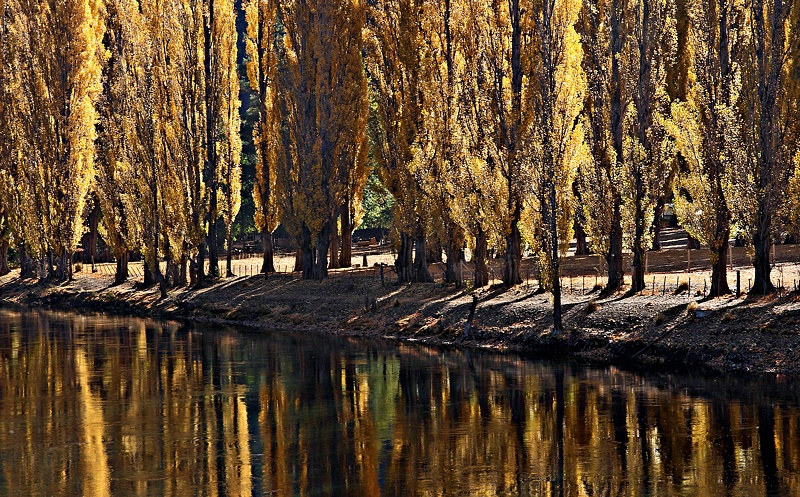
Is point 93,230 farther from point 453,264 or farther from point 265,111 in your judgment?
point 453,264

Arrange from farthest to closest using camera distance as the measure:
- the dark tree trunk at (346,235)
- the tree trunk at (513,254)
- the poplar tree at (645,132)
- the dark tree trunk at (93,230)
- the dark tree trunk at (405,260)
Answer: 1. the dark tree trunk at (93,230)
2. the dark tree trunk at (346,235)
3. the dark tree trunk at (405,260)
4. the tree trunk at (513,254)
5. the poplar tree at (645,132)

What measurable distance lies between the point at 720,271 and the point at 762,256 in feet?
4.59

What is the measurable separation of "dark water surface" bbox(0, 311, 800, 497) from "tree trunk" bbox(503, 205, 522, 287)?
18.7ft

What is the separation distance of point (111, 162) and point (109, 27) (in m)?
7.16

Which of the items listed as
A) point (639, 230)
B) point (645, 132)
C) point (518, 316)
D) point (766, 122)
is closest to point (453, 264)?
point (518, 316)

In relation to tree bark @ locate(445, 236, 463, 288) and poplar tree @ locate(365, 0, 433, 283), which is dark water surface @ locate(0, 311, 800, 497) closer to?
tree bark @ locate(445, 236, 463, 288)

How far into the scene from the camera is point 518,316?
32.8 metres

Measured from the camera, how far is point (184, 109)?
49031 mm

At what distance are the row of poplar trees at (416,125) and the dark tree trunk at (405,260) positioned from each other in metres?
0.09

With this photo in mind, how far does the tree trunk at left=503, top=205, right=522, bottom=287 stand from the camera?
34.9 metres

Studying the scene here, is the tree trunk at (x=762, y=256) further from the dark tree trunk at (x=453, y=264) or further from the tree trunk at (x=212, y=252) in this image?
the tree trunk at (x=212, y=252)

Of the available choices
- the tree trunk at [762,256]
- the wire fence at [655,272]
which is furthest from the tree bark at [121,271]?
the tree trunk at [762,256]

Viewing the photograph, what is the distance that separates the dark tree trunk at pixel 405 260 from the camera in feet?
136

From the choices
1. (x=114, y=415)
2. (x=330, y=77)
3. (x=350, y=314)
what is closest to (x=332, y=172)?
(x=330, y=77)
